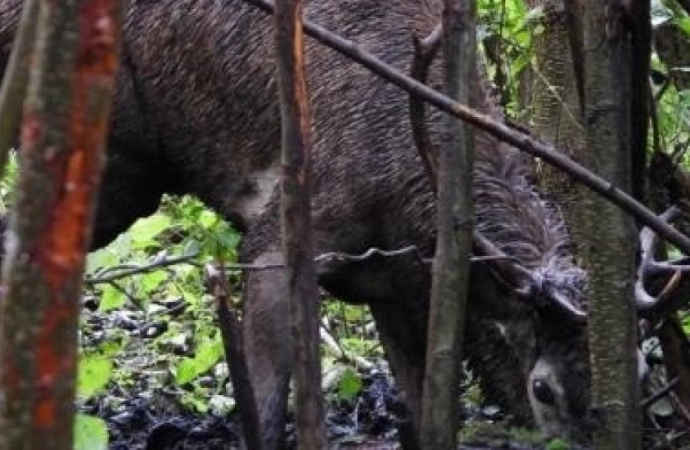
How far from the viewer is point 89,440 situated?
2.69 metres

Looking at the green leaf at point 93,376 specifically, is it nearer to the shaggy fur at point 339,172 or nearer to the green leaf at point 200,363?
the shaggy fur at point 339,172

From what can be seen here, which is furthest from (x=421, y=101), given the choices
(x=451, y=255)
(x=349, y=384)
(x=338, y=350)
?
(x=338, y=350)

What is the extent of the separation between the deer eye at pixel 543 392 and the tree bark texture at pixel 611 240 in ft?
7.75

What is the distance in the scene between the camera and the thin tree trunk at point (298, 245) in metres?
1.80

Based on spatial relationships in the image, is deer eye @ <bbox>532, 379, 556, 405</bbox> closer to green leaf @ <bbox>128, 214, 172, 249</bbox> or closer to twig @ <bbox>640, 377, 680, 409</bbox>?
twig @ <bbox>640, 377, 680, 409</bbox>

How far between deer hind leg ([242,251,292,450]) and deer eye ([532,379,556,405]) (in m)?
0.99

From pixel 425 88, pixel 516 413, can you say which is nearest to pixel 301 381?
pixel 425 88

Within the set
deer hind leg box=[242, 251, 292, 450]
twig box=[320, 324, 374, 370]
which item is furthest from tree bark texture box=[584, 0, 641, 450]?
twig box=[320, 324, 374, 370]

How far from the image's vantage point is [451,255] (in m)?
2.67

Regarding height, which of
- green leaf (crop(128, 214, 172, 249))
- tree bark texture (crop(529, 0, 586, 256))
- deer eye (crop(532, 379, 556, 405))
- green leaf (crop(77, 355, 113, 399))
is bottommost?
green leaf (crop(77, 355, 113, 399))

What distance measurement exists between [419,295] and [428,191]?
39 cm

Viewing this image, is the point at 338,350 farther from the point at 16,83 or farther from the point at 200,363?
the point at 16,83

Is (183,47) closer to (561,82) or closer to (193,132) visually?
(193,132)

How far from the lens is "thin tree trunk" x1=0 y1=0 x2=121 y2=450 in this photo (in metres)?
0.98
